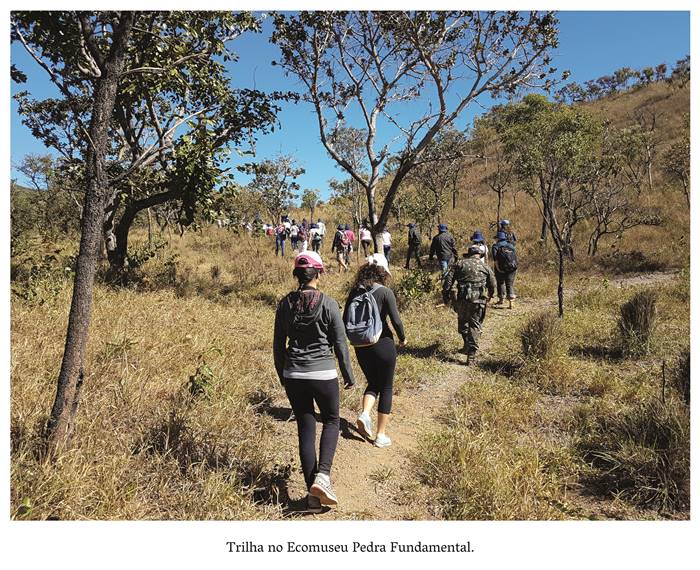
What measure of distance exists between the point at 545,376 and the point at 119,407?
4946 mm

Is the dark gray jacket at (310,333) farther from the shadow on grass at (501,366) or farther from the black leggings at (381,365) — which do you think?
the shadow on grass at (501,366)

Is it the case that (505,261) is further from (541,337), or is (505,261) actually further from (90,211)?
(90,211)

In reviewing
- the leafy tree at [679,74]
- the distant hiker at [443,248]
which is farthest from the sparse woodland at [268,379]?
the leafy tree at [679,74]

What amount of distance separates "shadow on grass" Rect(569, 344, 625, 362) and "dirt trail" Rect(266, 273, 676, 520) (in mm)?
2126

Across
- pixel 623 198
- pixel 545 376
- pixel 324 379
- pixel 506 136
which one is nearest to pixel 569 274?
pixel 506 136

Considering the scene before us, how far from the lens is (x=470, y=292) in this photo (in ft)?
20.6

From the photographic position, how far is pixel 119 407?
12.5 ft

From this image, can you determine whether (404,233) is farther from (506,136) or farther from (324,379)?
(324,379)

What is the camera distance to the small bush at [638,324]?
21.1 feet

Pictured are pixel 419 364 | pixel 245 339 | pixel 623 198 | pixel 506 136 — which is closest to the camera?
pixel 419 364

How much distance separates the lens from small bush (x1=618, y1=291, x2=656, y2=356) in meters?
6.42

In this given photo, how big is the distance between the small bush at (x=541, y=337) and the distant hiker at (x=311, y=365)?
401 cm

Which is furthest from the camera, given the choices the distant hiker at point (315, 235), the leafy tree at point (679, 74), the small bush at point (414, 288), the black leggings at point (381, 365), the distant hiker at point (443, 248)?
the leafy tree at point (679, 74)

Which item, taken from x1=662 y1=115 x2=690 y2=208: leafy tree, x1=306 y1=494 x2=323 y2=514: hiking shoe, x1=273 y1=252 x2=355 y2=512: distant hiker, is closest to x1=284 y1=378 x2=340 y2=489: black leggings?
x1=273 y1=252 x2=355 y2=512: distant hiker
